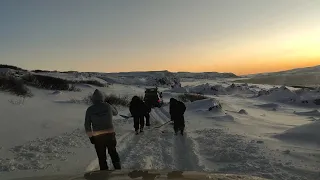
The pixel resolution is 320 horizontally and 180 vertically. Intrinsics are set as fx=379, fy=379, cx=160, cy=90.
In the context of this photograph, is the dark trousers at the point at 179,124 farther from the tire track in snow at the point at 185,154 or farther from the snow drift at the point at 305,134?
the snow drift at the point at 305,134

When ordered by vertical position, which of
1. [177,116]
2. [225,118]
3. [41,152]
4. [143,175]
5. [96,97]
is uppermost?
[96,97]

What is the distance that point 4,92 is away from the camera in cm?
2098

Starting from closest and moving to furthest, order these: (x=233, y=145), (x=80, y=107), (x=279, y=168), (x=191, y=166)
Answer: (x=279, y=168) < (x=191, y=166) < (x=233, y=145) < (x=80, y=107)

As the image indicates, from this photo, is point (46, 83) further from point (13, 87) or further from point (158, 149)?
point (158, 149)

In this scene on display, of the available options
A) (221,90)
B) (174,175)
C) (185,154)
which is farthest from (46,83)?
(174,175)

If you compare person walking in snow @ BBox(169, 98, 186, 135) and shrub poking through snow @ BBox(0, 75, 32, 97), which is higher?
shrub poking through snow @ BBox(0, 75, 32, 97)

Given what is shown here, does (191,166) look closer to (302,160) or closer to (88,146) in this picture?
(302,160)

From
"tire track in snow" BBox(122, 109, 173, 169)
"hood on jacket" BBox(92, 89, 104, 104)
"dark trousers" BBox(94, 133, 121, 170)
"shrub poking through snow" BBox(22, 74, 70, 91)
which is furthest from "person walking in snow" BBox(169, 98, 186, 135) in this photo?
"shrub poking through snow" BBox(22, 74, 70, 91)

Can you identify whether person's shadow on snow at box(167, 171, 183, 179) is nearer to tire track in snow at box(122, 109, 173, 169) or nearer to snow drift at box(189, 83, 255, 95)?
tire track in snow at box(122, 109, 173, 169)

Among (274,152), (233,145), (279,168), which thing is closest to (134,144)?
(233,145)

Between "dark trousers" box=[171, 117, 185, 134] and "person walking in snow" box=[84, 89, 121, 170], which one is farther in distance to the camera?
"dark trousers" box=[171, 117, 185, 134]

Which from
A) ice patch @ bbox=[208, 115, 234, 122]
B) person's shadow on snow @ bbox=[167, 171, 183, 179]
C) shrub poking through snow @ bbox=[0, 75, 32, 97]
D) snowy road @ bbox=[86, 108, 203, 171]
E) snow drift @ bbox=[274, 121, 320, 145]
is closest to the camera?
person's shadow on snow @ bbox=[167, 171, 183, 179]

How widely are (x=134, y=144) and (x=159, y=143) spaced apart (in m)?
0.77

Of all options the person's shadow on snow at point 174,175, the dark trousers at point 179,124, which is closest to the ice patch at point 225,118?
the dark trousers at point 179,124
